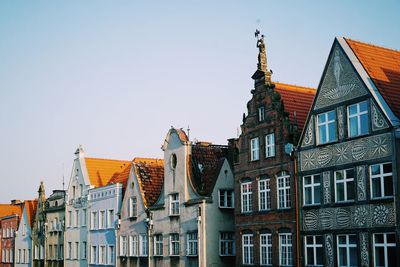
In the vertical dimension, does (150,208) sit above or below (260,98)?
below

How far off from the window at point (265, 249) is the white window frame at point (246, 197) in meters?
2.21

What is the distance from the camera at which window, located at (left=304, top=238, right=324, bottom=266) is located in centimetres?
3669

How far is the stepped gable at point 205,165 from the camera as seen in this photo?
1885 inches

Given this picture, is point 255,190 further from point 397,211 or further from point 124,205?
point 124,205

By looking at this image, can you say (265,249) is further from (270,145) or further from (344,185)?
(344,185)

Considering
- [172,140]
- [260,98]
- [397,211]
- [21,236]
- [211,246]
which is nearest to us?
[397,211]

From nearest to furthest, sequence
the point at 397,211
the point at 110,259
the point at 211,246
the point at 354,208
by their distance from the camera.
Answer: the point at 397,211, the point at 354,208, the point at 211,246, the point at 110,259

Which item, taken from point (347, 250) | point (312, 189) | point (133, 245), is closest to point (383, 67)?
point (312, 189)

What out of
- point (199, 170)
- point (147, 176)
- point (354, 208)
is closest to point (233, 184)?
point (199, 170)

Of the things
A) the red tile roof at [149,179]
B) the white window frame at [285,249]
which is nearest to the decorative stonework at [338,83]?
the white window frame at [285,249]

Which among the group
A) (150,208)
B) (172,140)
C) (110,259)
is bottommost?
(110,259)

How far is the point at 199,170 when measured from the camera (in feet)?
161

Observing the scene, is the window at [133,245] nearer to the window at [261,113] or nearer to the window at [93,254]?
the window at [93,254]

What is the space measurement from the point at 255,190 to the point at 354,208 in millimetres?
8931
